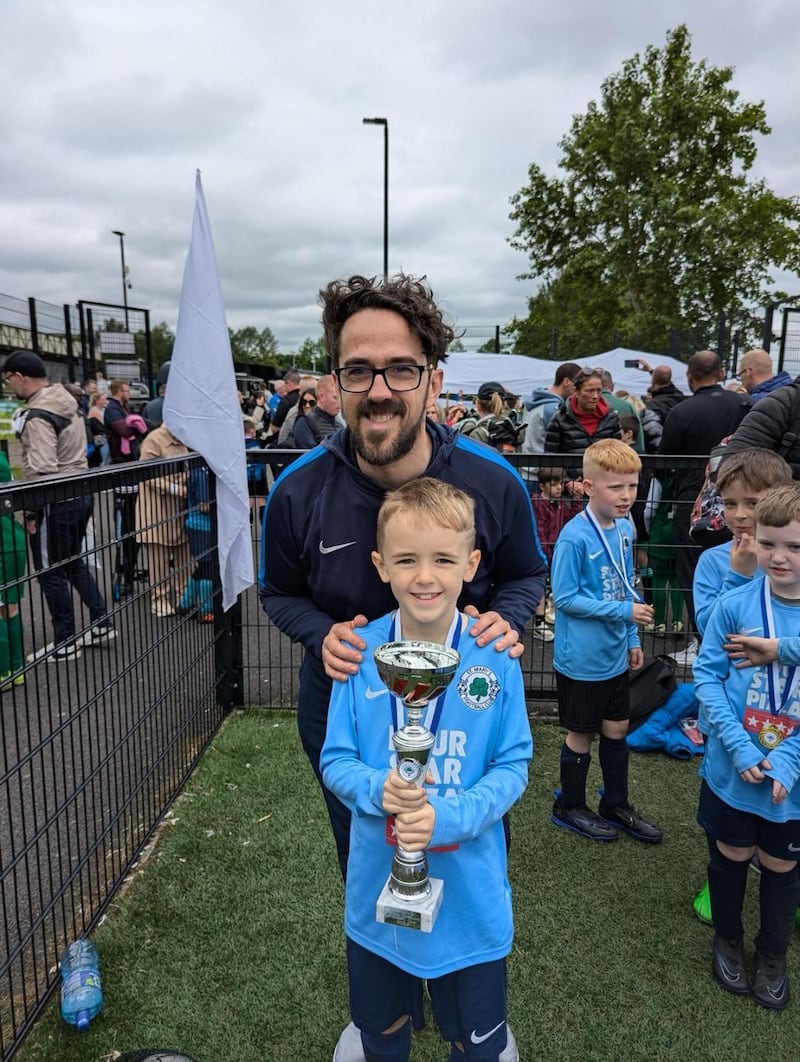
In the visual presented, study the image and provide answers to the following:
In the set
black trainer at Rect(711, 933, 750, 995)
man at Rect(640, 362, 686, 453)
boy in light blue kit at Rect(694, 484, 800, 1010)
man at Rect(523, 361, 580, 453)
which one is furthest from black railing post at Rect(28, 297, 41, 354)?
black trainer at Rect(711, 933, 750, 995)

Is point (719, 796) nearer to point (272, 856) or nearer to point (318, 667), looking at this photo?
point (318, 667)

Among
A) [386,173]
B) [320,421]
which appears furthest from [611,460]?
[386,173]

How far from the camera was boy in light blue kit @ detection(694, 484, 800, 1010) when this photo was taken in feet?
7.49

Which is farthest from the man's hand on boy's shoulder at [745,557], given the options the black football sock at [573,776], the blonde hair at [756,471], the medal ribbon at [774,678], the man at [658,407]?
the man at [658,407]

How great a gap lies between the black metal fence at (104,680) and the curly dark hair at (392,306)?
41.4 inches

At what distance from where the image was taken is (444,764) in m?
1.63

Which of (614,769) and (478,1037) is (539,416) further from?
(478,1037)

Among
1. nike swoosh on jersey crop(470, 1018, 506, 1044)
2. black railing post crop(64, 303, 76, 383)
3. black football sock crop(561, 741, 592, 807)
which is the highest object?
black railing post crop(64, 303, 76, 383)

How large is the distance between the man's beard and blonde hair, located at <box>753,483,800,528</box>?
1228 mm

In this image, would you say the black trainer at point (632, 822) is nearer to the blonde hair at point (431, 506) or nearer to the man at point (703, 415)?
the man at point (703, 415)

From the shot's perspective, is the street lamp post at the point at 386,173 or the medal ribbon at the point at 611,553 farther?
the street lamp post at the point at 386,173

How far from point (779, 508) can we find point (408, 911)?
66.0 inches

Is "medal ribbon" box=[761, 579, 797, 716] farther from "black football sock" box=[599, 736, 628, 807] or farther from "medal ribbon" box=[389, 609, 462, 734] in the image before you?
"medal ribbon" box=[389, 609, 462, 734]

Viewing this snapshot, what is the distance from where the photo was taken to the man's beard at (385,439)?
178 cm
